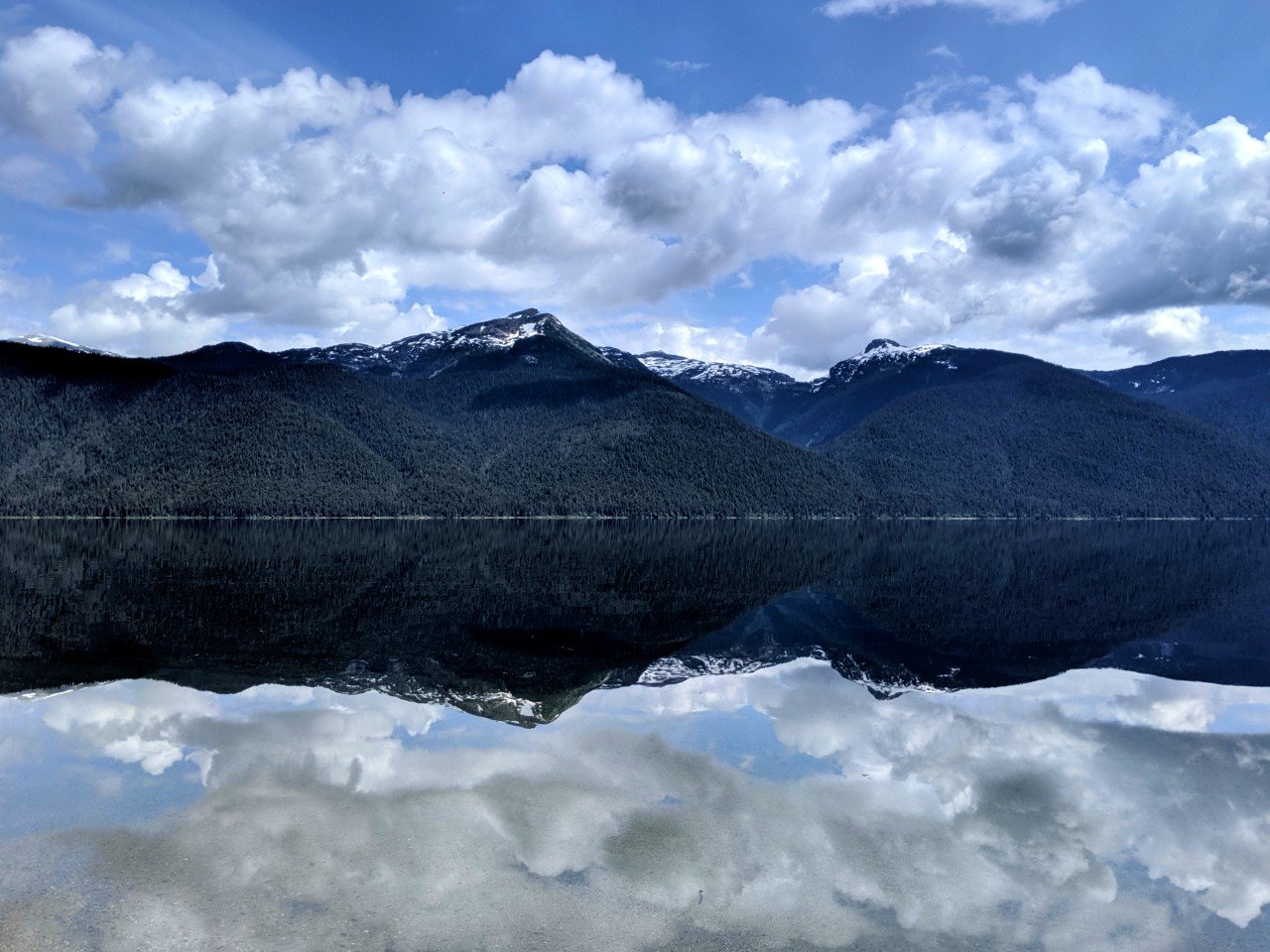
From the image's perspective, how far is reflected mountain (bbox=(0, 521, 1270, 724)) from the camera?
4103cm

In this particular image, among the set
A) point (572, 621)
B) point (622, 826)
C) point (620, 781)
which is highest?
point (622, 826)

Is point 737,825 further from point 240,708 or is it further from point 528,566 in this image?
point 528,566

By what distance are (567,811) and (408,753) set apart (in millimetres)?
6999

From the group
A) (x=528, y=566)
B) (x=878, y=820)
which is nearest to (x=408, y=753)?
(x=878, y=820)

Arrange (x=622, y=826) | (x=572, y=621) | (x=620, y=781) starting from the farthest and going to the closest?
(x=572, y=621)
(x=620, y=781)
(x=622, y=826)

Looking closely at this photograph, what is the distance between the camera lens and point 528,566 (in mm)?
106250

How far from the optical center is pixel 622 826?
22.1 metres

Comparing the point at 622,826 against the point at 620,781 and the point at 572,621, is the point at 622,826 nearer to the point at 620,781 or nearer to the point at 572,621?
the point at 620,781

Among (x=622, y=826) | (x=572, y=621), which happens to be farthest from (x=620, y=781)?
(x=572, y=621)

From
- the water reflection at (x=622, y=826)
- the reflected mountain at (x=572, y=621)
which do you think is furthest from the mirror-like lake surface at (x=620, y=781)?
the reflected mountain at (x=572, y=621)

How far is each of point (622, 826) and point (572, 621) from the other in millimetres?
37147

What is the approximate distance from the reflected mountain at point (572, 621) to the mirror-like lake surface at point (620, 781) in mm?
467

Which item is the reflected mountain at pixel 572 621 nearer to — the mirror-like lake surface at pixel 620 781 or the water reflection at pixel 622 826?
the mirror-like lake surface at pixel 620 781

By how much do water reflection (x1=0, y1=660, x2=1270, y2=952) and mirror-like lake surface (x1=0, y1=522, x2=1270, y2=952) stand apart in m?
0.11
